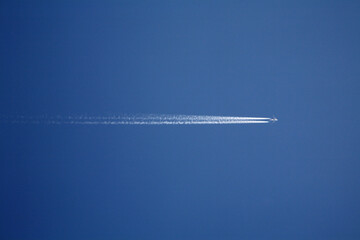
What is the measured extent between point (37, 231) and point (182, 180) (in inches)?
40.7

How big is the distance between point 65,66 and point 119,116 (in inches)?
18.4

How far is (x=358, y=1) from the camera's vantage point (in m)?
1.62

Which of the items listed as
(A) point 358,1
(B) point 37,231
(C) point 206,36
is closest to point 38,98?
(B) point 37,231

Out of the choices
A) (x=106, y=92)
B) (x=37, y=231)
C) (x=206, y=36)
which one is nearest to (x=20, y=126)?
(x=106, y=92)

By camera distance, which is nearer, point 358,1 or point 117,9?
point 117,9

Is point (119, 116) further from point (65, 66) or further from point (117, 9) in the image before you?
point (117, 9)

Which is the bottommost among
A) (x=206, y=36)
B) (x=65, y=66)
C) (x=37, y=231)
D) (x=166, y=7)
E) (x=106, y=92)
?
(x=37, y=231)

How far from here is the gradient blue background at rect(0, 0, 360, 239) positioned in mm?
1529

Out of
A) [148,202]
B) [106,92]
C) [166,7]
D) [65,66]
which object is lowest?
[148,202]

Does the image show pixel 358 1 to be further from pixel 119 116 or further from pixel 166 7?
pixel 119 116

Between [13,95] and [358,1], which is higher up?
[358,1]

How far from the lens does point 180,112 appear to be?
1.56m

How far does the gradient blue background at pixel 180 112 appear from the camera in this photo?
1529 millimetres

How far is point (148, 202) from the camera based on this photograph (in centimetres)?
162
